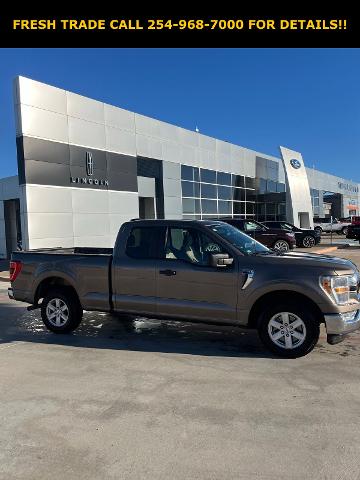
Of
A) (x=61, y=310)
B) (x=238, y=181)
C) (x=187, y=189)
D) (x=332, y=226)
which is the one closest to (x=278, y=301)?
(x=61, y=310)

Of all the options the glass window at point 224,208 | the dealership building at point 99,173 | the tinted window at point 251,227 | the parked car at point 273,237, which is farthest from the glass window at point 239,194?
the parked car at point 273,237

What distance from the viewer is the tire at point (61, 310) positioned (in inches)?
271

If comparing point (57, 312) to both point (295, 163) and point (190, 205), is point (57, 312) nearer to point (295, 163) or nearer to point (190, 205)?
point (190, 205)

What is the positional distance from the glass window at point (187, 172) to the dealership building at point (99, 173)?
6 cm

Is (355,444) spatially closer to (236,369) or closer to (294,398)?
(294,398)

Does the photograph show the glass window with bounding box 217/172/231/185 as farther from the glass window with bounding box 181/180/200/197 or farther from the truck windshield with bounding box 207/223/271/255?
the truck windshield with bounding box 207/223/271/255

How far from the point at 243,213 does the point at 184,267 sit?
85.4ft

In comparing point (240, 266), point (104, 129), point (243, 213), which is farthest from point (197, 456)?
point (243, 213)

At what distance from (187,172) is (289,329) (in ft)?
66.1

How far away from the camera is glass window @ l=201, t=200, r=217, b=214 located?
2661 cm

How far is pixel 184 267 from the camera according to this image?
6.02 metres

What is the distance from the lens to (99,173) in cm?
1903

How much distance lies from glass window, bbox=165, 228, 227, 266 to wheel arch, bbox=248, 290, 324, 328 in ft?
2.75

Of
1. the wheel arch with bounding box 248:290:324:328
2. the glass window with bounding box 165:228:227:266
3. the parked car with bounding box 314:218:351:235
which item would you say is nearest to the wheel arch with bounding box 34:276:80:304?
the glass window with bounding box 165:228:227:266
